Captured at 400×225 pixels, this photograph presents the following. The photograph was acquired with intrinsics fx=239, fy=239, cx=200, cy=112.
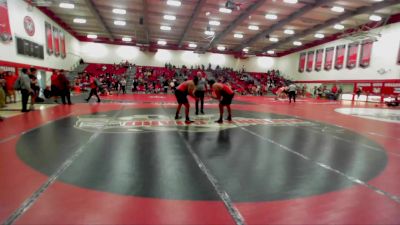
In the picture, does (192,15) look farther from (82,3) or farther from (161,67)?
(161,67)

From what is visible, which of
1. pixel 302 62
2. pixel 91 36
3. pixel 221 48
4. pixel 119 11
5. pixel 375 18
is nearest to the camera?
pixel 375 18

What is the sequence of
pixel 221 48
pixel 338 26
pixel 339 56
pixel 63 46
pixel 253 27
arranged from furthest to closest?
1. pixel 221 48
2. pixel 339 56
3. pixel 253 27
4. pixel 63 46
5. pixel 338 26

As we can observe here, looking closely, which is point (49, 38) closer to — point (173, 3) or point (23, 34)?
point (23, 34)

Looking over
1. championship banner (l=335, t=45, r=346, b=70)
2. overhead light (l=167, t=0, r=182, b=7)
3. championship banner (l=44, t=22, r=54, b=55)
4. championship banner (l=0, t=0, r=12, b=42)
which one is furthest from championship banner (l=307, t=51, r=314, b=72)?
championship banner (l=0, t=0, r=12, b=42)

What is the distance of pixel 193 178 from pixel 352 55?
27.2m

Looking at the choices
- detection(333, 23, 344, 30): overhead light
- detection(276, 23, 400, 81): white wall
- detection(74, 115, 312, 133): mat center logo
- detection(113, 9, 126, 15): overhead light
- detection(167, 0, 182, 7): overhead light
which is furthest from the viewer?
detection(333, 23, 344, 30): overhead light

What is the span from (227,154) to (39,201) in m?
2.70

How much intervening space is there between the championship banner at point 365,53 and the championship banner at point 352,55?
0.73 m

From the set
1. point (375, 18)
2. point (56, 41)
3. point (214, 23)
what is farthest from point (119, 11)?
point (375, 18)

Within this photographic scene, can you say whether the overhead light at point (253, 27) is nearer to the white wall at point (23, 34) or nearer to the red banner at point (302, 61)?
the red banner at point (302, 61)

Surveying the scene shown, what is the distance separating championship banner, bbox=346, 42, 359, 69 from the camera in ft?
78.4

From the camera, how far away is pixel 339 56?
26016 millimetres

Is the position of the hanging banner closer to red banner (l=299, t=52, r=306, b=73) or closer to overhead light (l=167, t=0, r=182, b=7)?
overhead light (l=167, t=0, r=182, b=7)

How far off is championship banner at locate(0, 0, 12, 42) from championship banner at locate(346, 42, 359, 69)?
27927 mm
